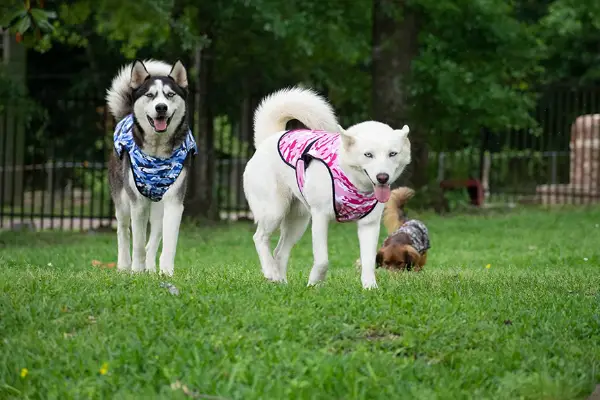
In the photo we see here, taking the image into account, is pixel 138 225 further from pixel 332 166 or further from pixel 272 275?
pixel 332 166

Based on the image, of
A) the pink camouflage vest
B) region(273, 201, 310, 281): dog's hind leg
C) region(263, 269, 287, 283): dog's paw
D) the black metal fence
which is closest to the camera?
the pink camouflage vest

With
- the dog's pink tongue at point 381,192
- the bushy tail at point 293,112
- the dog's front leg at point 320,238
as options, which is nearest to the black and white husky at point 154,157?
the bushy tail at point 293,112

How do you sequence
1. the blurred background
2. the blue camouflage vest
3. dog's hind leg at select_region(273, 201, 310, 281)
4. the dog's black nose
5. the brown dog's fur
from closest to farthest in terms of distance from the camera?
the dog's black nose
dog's hind leg at select_region(273, 201, 310, 281)
the blue camouflage vest
the brown dog's fur
the blurred background

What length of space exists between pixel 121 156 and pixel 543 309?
3993 mm

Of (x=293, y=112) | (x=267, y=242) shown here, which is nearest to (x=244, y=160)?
(x=293, y=112)

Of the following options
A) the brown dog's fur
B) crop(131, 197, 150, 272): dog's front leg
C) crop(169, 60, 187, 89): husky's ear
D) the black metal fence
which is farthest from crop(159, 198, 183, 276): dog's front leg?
the black metal fence

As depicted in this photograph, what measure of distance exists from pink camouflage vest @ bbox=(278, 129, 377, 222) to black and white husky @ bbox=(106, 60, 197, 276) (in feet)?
4.13

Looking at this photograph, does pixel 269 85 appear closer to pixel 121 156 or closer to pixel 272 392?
pixel 121 156

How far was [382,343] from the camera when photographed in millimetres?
6371

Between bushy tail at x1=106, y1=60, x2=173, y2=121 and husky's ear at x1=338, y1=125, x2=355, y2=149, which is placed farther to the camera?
bushy tail at x1=106, y1=60, x2=173, y2=121

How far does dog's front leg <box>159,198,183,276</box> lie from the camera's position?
9.13 meters

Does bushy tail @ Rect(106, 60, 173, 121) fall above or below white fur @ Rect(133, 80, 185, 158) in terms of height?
above

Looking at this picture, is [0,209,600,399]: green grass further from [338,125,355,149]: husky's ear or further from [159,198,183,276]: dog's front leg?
[338,125,355,149]: husky's ear

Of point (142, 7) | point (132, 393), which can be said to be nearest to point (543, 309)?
point (132, 393)
